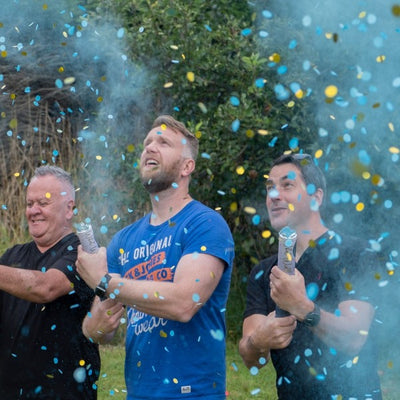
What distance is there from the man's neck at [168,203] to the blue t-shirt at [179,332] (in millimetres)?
49

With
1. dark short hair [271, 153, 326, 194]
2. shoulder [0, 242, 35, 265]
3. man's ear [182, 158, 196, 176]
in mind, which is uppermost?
dark short hair [271, 153, 326, 194]

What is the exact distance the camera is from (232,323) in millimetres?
7602

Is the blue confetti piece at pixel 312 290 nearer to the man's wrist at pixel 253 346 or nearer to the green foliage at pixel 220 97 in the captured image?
the man's wrist at pixel 253 346

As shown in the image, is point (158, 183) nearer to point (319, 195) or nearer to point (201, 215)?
point (201, 215)

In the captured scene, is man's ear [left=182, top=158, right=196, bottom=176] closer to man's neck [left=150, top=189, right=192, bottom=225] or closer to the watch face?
man's neck [left=150, top=189, right=192, bottom=225]

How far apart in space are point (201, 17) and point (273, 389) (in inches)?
133

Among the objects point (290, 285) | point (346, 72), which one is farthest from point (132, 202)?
point (290, 285)

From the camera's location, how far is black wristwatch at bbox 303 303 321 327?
10.2 ft

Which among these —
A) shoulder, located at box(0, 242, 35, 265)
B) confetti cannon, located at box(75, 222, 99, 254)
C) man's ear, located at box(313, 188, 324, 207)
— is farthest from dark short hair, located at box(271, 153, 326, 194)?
shoulder, located at box(0, 242, 35, 265)

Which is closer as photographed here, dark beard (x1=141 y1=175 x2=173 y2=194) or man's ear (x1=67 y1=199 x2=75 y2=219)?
dark beard (x1=141 y1=175 x2=173 y2=194)

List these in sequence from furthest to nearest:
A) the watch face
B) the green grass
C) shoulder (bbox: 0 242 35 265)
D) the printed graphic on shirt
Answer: the green grass, shoulder (bbox: 0 242 35 265), the printed graphic on shirt, the watch face

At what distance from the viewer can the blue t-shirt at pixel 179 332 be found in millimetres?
3354

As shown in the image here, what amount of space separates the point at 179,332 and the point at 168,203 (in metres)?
0.59

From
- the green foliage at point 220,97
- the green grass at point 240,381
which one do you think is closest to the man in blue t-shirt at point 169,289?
the green grass at point 240,381
